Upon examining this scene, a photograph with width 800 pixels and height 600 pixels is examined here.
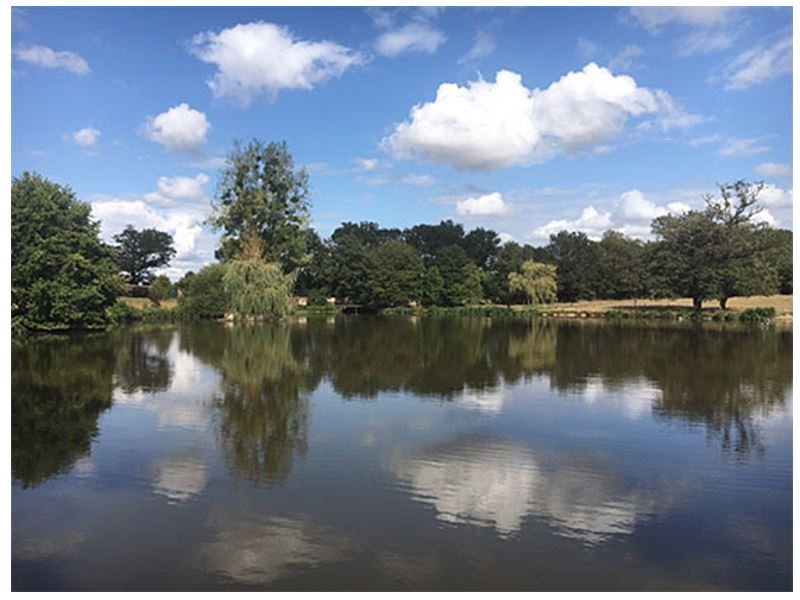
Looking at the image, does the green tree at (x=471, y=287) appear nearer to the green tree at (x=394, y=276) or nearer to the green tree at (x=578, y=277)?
the green tree at (x=394, y=276)

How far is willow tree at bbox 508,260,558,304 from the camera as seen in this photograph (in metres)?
62.6

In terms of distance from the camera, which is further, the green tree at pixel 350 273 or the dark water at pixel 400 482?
the green tree at pixel 350 273

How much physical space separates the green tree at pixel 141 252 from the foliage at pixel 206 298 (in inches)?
1611

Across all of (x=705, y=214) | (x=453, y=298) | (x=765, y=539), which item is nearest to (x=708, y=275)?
(x=705, y=214)

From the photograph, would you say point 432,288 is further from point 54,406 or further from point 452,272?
point 54,406

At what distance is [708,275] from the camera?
44281mm

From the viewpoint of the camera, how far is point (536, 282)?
62875mm

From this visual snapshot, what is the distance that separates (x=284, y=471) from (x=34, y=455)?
3.42 m

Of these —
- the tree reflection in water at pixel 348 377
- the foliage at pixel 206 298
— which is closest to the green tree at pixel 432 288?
the foliage at pixel 206 298

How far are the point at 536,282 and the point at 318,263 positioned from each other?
79.4 feet

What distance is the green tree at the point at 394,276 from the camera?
61.7 metres

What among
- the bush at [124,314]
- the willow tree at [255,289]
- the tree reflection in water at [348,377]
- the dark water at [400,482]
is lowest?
the dark water at [400,482]

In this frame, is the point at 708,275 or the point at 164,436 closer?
the point at 164,436

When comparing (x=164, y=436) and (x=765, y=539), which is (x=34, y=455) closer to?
(x=164, y=436)
